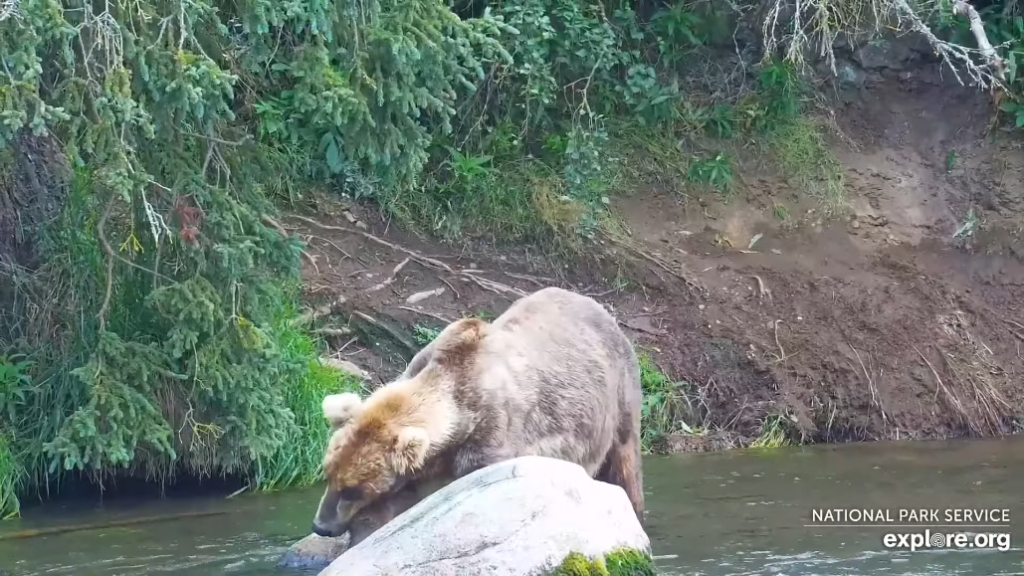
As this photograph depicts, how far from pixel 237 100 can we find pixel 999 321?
292 inches

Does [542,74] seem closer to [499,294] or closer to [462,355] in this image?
[499,294]

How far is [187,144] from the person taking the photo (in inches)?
349

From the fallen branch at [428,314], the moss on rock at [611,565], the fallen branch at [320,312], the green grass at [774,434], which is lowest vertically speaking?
the green grass at [774,434]

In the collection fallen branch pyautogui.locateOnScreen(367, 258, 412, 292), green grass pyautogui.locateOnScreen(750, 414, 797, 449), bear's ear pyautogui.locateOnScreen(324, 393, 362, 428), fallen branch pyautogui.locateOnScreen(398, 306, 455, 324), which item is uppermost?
bear's ear pyautogui.locateOnScreen(324, 393, 362, 428)

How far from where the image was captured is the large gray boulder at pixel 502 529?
502 cm

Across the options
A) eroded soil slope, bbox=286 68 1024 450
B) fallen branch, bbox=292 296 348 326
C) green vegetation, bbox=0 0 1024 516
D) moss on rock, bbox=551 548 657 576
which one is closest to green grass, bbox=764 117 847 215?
eroded soil slope, bbox=286 68 1024 450

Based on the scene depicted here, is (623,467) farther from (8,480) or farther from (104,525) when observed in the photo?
(8,480)

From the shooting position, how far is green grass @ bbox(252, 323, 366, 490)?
9.52m

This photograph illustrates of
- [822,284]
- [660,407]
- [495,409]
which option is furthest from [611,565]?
[822,284]

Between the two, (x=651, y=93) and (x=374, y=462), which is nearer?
(x=374, y=462)

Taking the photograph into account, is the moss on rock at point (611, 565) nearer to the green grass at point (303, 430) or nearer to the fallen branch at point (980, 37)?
the green grass at point (303, 430)

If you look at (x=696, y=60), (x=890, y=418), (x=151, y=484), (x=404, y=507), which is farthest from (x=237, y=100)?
(x=404, y=507)

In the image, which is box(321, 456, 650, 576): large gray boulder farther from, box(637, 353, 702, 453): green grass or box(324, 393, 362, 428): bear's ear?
box(637, 353, 702, 453): green grass

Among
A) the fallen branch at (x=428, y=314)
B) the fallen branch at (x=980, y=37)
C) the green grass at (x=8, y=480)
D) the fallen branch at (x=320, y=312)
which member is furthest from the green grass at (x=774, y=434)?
the green grass at (x=8, y=480)
